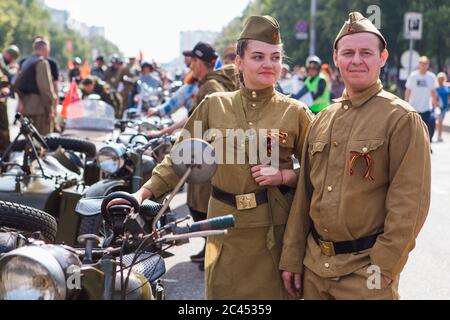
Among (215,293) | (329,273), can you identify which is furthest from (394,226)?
(215,293)

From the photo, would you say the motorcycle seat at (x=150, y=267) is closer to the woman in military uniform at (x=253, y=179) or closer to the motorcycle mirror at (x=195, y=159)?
the woman in military uniform at (x=253, y=179)

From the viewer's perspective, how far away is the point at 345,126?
3027 mm

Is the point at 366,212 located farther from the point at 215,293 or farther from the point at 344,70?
the point at 215,293

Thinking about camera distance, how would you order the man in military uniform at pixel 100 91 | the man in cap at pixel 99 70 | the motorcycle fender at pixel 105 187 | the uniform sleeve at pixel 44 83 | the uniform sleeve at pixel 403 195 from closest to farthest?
the uniform sleeve at pixel 403 195 < the motorcycle fender at pixel 105 187 < the uniform sleeve at pixel 44 83 < the man in military uniform at pixel 100 91 < the man in cap at pixel 99 70

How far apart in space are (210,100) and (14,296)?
1565 mm

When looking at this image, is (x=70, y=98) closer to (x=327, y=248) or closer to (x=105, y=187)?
(x=105, y=187)

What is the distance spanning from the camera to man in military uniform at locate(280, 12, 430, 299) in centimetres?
285

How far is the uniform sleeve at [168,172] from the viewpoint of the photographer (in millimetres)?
3387

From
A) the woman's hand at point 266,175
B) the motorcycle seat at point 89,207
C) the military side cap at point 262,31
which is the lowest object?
the motorcycle seat at point 89,207

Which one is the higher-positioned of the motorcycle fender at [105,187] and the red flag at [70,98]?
the red flag at [70,98]

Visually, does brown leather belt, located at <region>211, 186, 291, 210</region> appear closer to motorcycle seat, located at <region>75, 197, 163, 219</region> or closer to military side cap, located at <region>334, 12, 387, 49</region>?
motorcycle seat, located at <region>75, 197, 163, 219</region>

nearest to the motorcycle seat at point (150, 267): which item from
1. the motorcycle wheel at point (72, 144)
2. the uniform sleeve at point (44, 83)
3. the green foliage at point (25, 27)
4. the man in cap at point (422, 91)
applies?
the motorcycle wheel at point (72, 144)

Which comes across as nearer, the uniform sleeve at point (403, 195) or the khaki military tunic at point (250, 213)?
the uniform sleeve at point (403, 195)

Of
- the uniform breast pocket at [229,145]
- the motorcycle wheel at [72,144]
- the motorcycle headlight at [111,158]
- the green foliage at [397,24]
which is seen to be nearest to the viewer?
the uniform breast pocket at [229,145]
